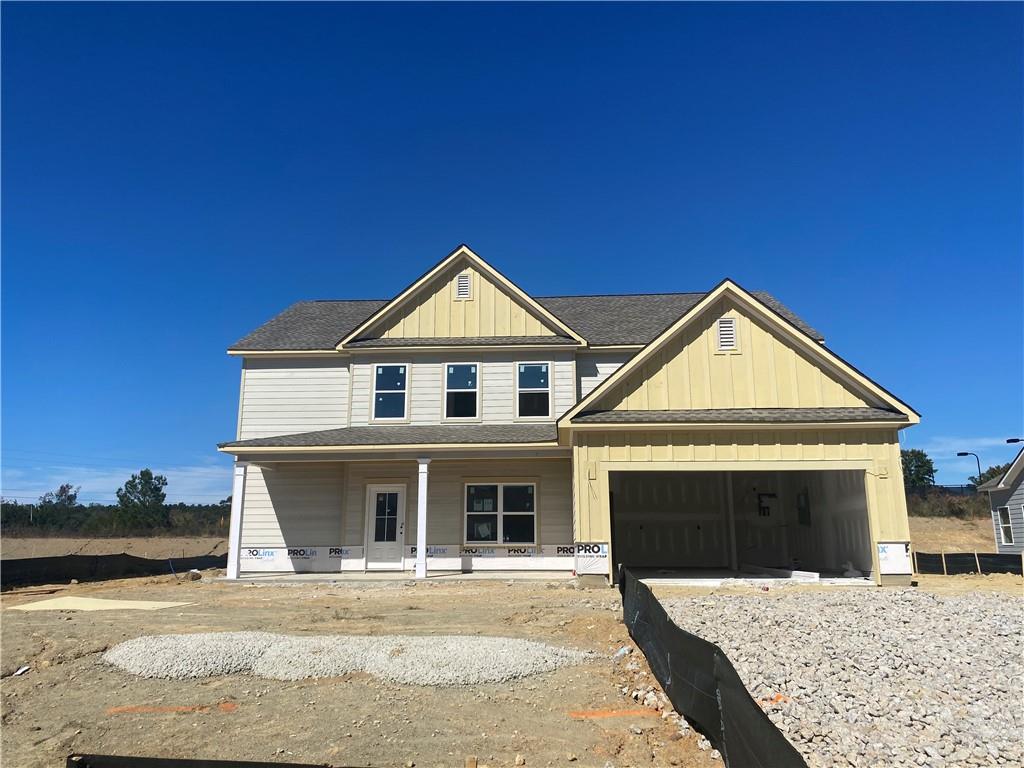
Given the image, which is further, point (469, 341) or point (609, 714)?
point (469, 341)

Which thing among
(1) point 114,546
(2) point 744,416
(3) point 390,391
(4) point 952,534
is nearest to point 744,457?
(2) point 744,416

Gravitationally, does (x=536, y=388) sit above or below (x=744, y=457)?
above

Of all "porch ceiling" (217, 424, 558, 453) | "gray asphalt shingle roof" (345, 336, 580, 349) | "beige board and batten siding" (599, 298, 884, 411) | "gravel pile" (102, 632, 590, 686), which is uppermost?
"gray asphalt shingle roof" (345, 336, 580, 349)

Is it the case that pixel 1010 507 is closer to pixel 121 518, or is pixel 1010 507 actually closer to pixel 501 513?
pixel 501 513

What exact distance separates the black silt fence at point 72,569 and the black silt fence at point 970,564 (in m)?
21.7

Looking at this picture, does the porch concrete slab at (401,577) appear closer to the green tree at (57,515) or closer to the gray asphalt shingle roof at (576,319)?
the gray asphalt shingle roof at (576,319)

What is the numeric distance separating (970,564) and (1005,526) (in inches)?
621

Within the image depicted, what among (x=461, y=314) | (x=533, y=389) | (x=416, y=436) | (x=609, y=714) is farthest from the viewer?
(x=461, y=314)

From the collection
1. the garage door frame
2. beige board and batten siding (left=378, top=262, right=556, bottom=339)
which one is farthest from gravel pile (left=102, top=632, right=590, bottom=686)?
beige board and batten siding (left=378, top=262, right=556, bottom=339)

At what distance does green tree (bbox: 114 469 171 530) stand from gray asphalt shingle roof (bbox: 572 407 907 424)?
42886 mm

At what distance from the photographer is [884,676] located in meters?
6.67

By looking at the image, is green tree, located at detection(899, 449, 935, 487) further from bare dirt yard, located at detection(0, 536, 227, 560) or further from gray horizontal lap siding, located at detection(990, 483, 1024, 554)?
bare dirt yard, located at detection(0, 536, 227, 560)

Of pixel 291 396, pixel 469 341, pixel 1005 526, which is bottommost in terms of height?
pixel 1005 526

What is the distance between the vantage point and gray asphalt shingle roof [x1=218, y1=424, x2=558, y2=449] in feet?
56.9
